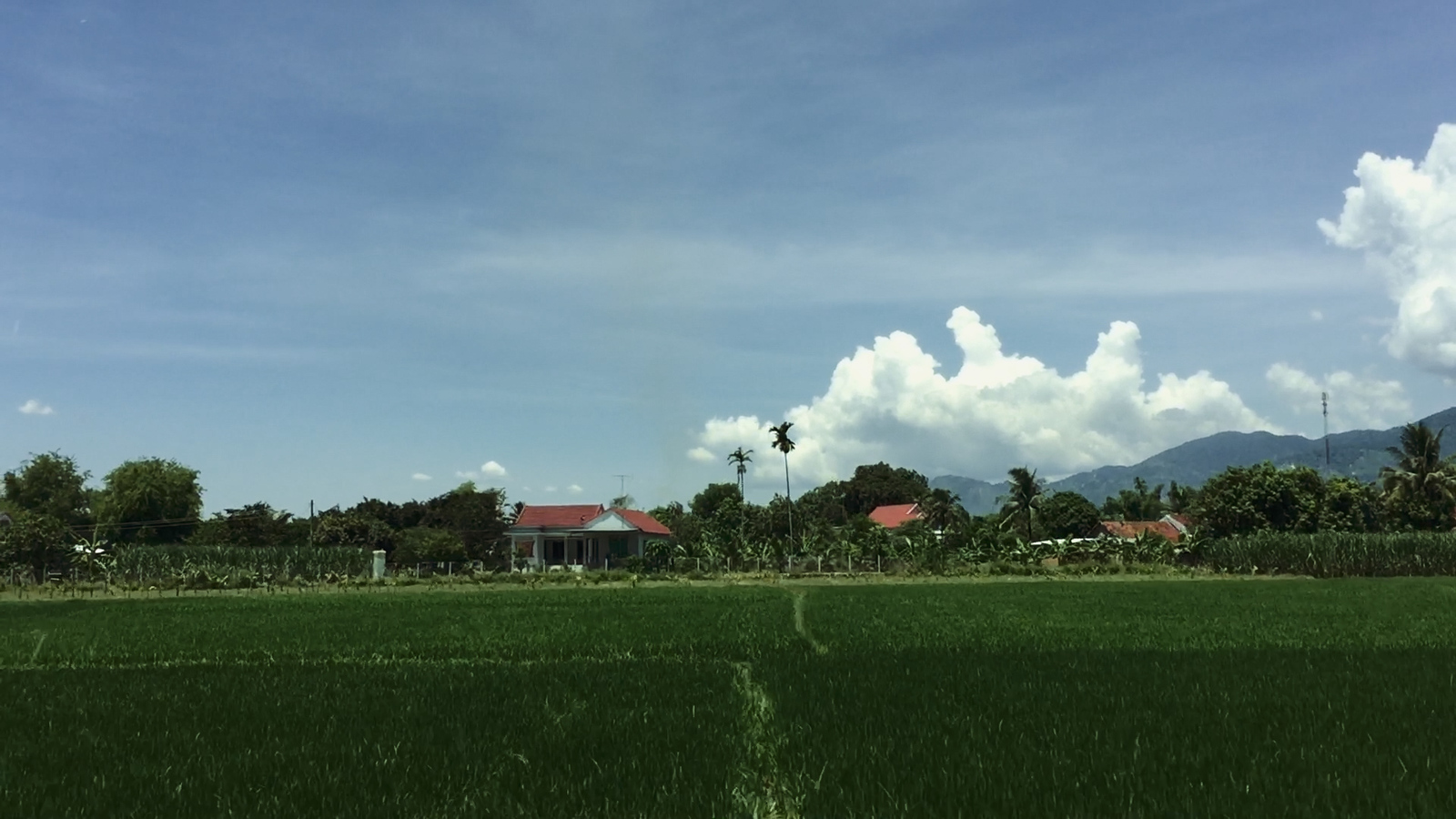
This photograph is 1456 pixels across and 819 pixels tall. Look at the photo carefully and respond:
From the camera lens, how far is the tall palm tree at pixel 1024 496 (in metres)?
91.7

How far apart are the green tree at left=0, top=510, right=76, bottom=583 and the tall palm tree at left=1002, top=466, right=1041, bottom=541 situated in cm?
7428

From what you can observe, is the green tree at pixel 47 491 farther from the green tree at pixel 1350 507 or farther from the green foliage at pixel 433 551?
the green tree at pixel 1350 507

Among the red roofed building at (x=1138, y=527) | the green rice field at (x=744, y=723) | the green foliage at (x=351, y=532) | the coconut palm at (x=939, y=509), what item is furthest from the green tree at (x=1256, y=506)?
the green foliage at (x=351, y=532)

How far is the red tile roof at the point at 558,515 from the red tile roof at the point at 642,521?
2465 millimetres

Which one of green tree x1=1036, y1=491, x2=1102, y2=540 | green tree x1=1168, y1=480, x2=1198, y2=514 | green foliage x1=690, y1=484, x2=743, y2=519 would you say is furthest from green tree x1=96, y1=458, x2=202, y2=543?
green tree x1=1168, y1=480, x2=1198, y2=514

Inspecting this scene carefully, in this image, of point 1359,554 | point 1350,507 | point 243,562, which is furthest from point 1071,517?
point 243,562

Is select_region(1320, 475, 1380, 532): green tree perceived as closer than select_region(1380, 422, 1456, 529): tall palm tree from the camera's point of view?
No

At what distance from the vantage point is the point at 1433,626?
22750 millimetres

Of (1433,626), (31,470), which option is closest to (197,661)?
(1433,626)

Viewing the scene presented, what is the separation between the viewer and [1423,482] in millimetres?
72562

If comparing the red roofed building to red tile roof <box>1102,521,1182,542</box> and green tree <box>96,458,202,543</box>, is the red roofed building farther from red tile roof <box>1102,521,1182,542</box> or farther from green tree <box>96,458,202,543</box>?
green tree <box>96,458,202,543</box>

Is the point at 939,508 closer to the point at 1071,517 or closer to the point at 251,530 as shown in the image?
the point at 1071,517

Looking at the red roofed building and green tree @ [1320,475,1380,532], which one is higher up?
green tree @ [1320,475,1380,532]

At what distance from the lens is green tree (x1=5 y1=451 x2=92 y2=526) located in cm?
8794
